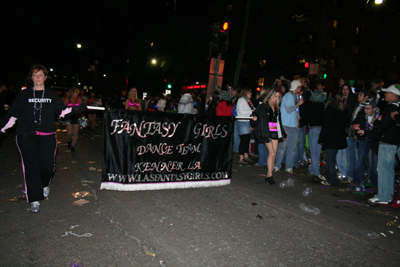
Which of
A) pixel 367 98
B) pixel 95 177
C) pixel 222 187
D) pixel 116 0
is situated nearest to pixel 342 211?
pixel 222 187

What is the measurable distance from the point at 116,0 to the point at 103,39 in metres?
19.3

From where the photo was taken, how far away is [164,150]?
5.02m

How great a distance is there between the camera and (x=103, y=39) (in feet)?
100

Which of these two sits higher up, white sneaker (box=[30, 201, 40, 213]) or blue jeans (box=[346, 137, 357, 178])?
blue jeans (box=[346, 137, 357, 178])

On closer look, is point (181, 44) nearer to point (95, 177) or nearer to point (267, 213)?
point (95, 177)

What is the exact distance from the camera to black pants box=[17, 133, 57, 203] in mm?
3852

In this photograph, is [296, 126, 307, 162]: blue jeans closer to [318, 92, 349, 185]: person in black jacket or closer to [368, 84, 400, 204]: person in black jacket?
[318, 92, 349, 185]: person in black jacket

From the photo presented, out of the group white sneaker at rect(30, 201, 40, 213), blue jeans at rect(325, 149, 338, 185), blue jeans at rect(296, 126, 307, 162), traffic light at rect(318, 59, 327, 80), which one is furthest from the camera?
traffic light at rect(318, 59, 327, 80)

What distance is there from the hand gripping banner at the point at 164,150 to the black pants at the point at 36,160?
820 mm

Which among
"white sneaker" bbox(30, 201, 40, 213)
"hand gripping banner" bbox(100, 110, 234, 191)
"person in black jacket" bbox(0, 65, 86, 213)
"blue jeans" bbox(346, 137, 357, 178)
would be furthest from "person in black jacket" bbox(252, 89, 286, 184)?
"white sneaker" bbox(30, 201, 40, 213)

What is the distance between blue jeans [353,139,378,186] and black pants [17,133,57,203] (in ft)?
21.0

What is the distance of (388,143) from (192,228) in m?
3.97

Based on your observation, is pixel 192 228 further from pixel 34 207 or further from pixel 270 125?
pixel 270 125

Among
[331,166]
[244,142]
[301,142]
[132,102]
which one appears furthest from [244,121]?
[132,102]
